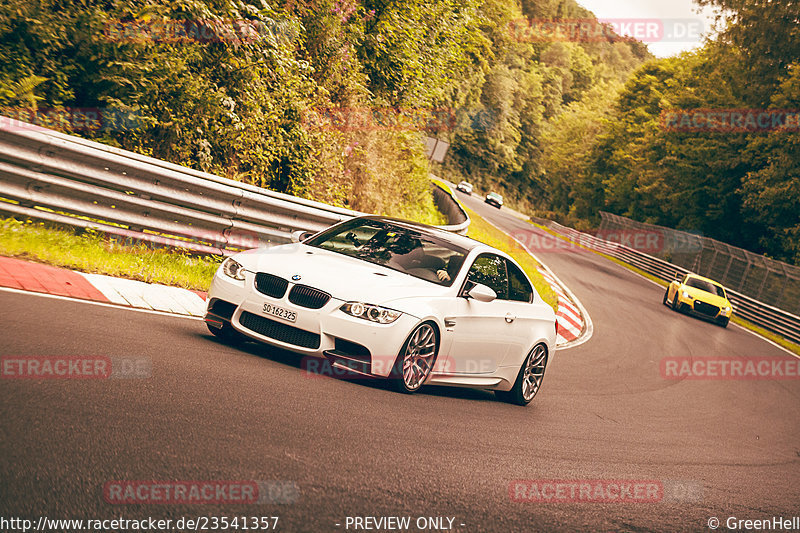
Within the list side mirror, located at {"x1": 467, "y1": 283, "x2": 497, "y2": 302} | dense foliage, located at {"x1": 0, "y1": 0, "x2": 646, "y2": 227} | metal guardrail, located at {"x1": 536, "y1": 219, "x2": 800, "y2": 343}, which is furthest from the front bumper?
metal guardrail, located at {"x1": 536, "y1": 219, "x2": 800, "y2": 343}

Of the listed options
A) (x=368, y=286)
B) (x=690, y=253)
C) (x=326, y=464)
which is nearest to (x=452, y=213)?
(x=690, y=253)

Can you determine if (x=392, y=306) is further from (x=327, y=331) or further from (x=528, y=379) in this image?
(x=528, y=379)

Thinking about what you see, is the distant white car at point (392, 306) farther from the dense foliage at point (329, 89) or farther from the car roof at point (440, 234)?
the dense foliage at point (329, 89)

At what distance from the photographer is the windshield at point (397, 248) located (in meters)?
7.75

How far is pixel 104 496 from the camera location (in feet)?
11.3

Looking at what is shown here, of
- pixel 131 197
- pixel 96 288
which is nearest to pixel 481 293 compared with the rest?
pixel 96 288

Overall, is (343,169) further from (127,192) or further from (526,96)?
(526,96)

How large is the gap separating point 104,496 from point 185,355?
292cm

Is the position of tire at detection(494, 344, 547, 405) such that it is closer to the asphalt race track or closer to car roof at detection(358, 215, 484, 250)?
the asphalt race track

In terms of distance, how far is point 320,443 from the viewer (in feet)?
16.3

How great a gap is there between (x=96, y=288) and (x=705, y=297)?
23603mm

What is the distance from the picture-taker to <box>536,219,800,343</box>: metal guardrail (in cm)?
2836

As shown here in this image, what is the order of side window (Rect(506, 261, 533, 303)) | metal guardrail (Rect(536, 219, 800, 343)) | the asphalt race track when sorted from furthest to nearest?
metal guardrail (Rect(536, 219, 800, 343)) → side window (Rect(506, 261, 533, 303)) → the asphalt race track

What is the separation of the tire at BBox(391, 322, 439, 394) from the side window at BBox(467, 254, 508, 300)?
3.28 feet
